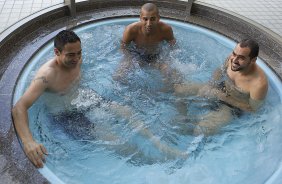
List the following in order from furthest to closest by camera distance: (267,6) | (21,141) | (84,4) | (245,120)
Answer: (267,6)
(84,4)
(245,120)
(21,141)

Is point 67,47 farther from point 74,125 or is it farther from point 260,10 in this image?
point 260,10

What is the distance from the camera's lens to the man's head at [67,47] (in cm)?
265

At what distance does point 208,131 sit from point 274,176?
755mm

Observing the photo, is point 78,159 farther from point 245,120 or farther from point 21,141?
point 245,120

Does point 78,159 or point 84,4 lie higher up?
point 84,4

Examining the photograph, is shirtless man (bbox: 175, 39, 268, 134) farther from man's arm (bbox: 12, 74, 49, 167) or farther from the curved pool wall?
man's arm (bbox: 12, 74, 49, 167)

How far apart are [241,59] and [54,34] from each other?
2542 mm

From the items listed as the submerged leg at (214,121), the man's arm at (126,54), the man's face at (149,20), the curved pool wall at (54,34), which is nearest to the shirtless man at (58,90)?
the curved pool wall at (54,34)

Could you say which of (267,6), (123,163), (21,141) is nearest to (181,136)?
(123,163)

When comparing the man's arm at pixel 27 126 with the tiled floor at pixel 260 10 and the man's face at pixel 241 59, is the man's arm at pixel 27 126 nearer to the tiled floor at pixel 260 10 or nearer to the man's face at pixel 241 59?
the man's face at pixel 241 59

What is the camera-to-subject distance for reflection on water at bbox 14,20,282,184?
2787mm

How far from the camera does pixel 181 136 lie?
10.3 ft

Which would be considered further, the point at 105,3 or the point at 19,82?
the point at 105,3

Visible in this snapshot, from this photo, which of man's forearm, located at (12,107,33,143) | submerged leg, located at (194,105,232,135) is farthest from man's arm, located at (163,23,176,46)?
man's forearm, located at (12,107,33,143)
